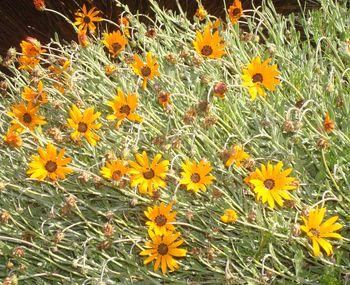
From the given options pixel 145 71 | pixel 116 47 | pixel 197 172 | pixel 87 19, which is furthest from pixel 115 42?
pixel 197 172

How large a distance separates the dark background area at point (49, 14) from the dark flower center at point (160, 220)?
289 cm

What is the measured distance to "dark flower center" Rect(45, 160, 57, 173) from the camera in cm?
230

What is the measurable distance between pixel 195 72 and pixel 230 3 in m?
2.00

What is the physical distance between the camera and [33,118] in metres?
2.65

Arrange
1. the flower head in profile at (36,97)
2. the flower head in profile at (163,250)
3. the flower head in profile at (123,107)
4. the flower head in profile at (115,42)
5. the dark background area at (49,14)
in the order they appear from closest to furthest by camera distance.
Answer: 1. the flower head in profile at (163,250)
2. the flower head in profile at (123,107)
3. the flower head in profile at (36,97)
4. the flower head in profile at (115,42)
5. the dark background area at (49,14)

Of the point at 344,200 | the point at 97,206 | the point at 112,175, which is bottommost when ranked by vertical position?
the point at 344,200

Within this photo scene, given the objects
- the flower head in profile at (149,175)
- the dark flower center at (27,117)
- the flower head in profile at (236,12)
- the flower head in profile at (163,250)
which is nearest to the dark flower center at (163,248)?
the flower head in profile at (163,250)

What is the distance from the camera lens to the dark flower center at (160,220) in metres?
2.19

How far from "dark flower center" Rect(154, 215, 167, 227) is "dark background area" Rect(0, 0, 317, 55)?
289 centimetres

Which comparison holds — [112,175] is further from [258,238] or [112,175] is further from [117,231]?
[258,238]

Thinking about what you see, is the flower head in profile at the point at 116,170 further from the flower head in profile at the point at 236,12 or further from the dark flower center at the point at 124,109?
the flower head in profile at the point at 236,12

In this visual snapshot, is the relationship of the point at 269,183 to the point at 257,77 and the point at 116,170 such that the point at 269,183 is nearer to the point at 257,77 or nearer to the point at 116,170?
the point at 257,77

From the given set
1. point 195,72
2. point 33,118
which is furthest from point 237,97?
point 33,118

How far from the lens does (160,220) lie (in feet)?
7.22
